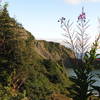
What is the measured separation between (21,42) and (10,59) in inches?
150

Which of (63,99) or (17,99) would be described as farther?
(63,99)

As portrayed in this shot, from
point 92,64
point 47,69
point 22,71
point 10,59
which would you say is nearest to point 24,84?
point 22,71

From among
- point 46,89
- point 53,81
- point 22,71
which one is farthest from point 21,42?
point 53,81

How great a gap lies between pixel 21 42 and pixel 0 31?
3.82m

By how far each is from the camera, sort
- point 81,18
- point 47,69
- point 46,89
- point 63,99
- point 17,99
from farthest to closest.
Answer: point 47,69 < point 46,89 < point 63,99 < point 17,99 < point 81,18

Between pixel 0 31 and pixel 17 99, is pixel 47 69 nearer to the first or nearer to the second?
pixel 0 31

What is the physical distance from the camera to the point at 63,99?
3922 centimetres

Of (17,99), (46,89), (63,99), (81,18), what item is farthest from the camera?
(46,89)

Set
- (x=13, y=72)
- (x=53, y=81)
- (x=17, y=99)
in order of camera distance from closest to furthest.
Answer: (x=17, y=99)
(x=13, y=72)
(x=53, y=81)

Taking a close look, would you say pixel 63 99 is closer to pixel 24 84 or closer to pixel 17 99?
pixel 24 84

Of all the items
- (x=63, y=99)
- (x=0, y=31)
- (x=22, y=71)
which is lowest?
(x=63, y=99)

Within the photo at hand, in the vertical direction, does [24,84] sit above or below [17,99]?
below

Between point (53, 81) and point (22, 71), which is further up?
point (22, 71)

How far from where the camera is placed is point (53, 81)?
173ft
